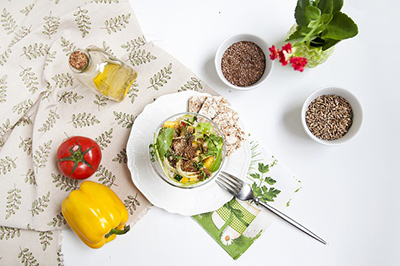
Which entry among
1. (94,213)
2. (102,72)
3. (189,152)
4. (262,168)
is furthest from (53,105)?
(262,168)

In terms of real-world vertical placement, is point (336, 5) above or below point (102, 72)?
above

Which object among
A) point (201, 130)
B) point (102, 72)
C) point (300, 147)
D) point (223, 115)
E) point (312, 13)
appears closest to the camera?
point (312, 13)

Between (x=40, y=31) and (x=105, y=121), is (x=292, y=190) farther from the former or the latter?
(x=40, y=31)

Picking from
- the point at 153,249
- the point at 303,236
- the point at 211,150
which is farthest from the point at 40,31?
the point at 303,236

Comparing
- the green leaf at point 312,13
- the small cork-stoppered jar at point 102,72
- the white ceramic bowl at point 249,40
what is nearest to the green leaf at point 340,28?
the green leaf at point 312,13

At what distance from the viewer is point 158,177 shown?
1858mm

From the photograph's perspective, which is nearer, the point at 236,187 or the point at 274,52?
the point at 274,52

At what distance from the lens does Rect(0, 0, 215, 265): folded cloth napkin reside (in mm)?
1879

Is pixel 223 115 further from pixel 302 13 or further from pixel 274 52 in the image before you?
pixel 302 13

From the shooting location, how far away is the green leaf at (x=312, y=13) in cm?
153

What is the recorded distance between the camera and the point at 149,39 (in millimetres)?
2014

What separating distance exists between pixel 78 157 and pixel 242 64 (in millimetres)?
993

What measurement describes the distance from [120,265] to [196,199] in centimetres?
56

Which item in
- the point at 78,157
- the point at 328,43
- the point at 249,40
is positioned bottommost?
the point at 78,157
